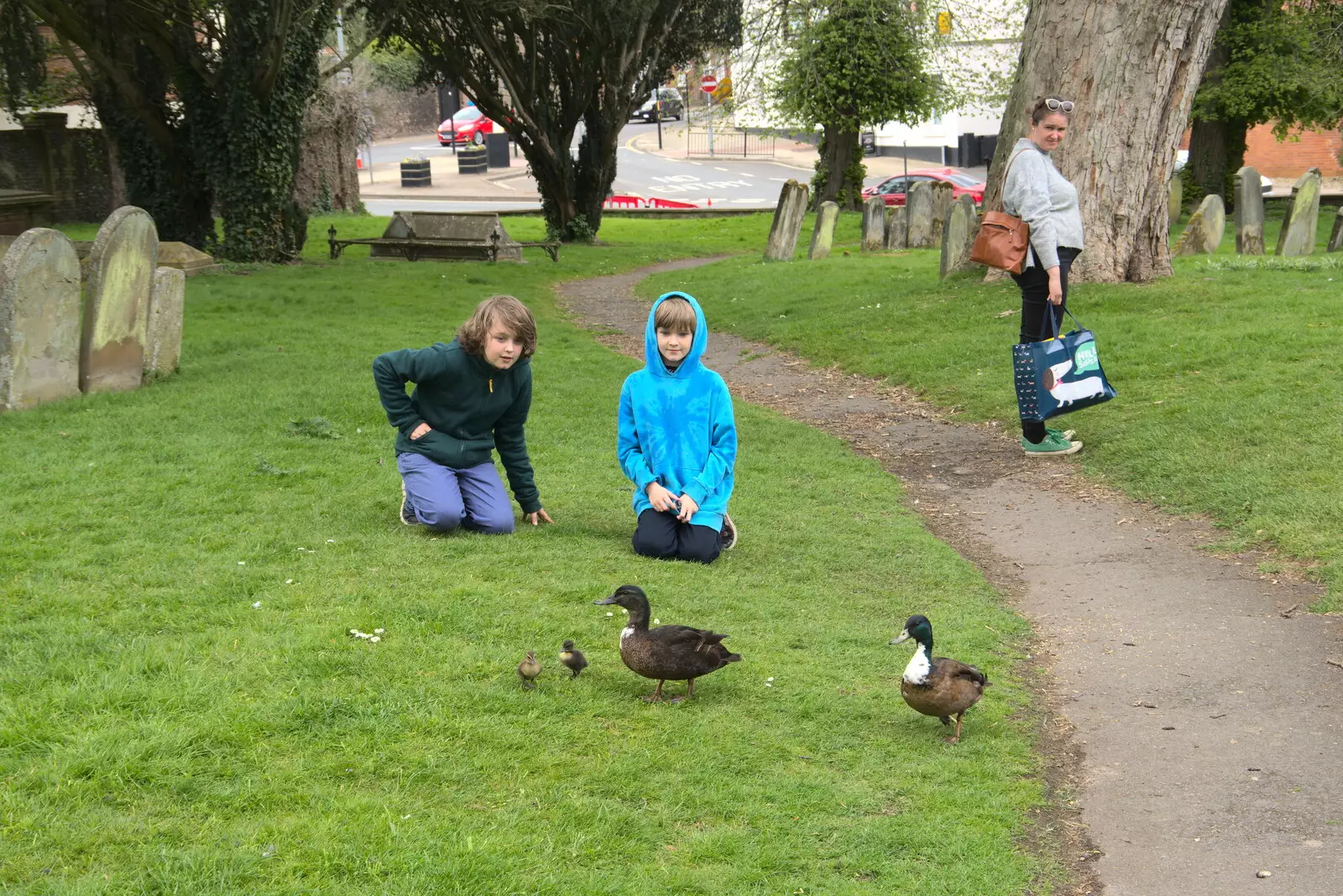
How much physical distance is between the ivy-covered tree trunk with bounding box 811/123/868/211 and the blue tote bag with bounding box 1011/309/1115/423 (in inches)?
1097

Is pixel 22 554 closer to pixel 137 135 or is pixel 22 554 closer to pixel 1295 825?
pixel 1295 825

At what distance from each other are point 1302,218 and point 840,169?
55.5 feet

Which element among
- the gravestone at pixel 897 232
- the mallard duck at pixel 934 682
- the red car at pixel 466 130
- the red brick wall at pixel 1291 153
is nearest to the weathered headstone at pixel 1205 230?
the gravestone at pixel 897 232

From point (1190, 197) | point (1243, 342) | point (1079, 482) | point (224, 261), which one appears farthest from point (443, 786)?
point (1190, 197)

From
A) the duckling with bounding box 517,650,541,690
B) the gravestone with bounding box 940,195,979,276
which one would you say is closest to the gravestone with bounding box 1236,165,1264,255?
the gravestone with bounding box 940,195,979,276

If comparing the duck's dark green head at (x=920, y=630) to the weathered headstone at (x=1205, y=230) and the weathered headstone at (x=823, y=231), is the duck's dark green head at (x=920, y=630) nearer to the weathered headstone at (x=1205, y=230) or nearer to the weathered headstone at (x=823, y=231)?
the weathered headstone at (x=1205, y=230)

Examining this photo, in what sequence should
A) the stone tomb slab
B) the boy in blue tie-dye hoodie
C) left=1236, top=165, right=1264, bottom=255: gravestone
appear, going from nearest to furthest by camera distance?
the boy in blue tie-dye hoodie, left=1236, top=165, right=1264, bottom=255: gravestone, the stone tomb slab

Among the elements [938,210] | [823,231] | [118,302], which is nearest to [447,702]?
[118,302]

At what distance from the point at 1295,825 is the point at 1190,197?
106 ft

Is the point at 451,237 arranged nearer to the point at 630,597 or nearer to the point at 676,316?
the point at 676,316

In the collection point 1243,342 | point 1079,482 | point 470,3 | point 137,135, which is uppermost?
point 470,3

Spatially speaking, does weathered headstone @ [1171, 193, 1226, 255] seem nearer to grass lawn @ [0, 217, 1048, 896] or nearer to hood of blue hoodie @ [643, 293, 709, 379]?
grass lawn @ [0, 217, 1048, 896]

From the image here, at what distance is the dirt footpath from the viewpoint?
171 inches

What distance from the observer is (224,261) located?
73.6 ft
